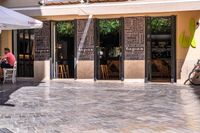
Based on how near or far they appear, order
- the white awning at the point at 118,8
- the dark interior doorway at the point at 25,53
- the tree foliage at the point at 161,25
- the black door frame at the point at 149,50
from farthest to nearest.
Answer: the dark interior doorway at the point at 25,53
the tree foliage at the point at 161,25
the black door frame at the point at 149,50
the white awning at the point at 118,8

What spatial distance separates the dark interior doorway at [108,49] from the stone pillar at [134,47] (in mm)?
401

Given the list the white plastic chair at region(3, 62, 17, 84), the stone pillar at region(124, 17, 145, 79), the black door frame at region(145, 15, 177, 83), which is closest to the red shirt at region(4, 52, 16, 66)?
the white plastic chair at region(3, 62, 17, 84)

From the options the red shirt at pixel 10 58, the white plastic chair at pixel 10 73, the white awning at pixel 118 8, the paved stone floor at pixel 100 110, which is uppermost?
the white awning at pixel 118 8

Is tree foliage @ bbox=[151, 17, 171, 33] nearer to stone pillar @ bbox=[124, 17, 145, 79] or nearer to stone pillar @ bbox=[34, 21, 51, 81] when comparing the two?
stone pillar @ bbox=[124, 17, 145, 79]

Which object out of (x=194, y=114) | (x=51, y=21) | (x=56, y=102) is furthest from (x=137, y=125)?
(x=51, y=21)

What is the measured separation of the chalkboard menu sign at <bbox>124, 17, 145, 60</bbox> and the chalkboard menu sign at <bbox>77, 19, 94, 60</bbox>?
62.9 inches

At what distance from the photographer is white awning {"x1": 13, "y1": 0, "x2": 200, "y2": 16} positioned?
56.2ft

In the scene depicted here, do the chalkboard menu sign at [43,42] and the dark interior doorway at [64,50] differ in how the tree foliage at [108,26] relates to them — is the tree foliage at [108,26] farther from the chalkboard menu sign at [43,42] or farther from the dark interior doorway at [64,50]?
the chalkboard menu sign at [43,42]

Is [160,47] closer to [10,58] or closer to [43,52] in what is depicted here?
[43,52]

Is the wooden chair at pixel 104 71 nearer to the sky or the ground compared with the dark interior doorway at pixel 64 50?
nearer to the ground

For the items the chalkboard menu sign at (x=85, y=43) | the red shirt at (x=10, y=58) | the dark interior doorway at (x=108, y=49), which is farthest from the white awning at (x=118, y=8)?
the red shirt at (x=10, y=58)

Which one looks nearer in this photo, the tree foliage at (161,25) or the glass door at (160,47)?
the glass door at (160,47)

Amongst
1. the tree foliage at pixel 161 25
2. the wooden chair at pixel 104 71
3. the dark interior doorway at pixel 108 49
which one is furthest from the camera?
the wooden chair at pixel 104 71

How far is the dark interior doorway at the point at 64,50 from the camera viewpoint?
66.9ft
